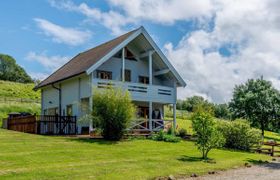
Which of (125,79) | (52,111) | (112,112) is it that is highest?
(125,79)

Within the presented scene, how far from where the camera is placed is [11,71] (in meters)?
114

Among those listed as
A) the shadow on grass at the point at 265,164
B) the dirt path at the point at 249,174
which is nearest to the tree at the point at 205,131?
the shadow on grass at the point at 265,164

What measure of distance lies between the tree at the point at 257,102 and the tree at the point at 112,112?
24.3 meters

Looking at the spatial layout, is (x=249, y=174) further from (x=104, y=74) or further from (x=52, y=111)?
(x=52, y=111)

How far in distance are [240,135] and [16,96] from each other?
5087 centimetres

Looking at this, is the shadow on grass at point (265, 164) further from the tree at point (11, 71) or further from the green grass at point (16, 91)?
the tree at point (11, 71)

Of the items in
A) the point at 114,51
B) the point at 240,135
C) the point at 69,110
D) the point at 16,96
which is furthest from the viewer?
the point at 16,96

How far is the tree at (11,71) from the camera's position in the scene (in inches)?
4353

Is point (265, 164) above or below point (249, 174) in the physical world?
below

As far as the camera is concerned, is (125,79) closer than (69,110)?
No

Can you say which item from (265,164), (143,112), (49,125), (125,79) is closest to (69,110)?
(49,125)

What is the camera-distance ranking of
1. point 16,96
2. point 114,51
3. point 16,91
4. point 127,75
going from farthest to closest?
point 16,91, point 16,96, point 127,75, point 114,51

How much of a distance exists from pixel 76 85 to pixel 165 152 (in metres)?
11.6

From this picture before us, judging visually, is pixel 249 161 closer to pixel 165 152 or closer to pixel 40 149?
pixel 165 152
